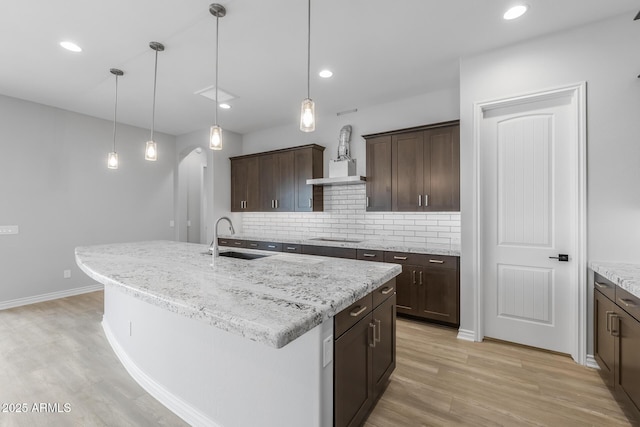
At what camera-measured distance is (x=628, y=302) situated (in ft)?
5.90

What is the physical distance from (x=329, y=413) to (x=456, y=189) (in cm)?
281

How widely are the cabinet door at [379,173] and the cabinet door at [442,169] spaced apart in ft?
1.60

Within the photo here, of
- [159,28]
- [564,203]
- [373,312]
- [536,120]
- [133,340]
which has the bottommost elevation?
[133,340]

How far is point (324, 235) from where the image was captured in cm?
480

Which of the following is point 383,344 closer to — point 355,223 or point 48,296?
point 355,223

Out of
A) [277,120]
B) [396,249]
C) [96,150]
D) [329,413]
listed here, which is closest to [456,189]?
[396,249]

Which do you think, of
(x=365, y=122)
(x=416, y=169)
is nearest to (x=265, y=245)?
(x=365, y=122)

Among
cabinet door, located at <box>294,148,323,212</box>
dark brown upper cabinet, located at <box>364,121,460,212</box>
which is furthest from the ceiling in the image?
cabinet door, located at <box>294,148,323,212</box>

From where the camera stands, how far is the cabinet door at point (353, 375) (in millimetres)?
1438

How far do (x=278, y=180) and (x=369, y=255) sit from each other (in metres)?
2.20

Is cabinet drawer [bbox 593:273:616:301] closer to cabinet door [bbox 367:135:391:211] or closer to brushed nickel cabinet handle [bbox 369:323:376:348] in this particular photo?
brushed nickel cabinet handle [bbox 369:323:376:348]

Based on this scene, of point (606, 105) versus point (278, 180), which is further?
point (278, 180)

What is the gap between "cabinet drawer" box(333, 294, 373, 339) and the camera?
1.43 metres

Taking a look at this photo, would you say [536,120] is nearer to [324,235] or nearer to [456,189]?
[456,189]
